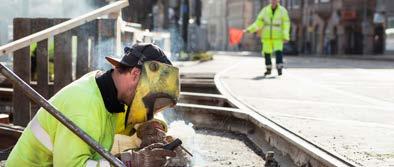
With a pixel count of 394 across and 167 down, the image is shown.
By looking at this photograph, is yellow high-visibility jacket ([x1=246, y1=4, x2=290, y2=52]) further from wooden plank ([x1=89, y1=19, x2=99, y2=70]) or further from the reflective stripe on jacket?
wooden plank ([x1=89, y1=19, x2=99, y2=70])

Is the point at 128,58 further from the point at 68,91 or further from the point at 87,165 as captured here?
the point at 87,165

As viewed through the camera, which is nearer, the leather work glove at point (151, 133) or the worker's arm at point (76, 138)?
the worker's arm at point (76, 138)

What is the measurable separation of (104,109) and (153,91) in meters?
0.27

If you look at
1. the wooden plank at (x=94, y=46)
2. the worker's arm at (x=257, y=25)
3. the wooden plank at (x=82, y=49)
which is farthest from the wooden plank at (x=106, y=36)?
the worker's arm at (x=257, y=25)

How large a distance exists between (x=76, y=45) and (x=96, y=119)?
468cm

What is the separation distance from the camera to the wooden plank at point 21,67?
7242 mm

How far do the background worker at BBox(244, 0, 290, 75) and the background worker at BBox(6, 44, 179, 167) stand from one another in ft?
38.8

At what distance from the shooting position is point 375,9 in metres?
56.1

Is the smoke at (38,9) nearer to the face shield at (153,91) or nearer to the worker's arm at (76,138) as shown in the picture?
the face shield at (153,91)

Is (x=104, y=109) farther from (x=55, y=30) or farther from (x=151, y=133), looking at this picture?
(x=55, y=30)

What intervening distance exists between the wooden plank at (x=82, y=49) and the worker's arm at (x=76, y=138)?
14.2ft

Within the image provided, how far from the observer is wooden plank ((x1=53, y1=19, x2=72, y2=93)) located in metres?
7.47

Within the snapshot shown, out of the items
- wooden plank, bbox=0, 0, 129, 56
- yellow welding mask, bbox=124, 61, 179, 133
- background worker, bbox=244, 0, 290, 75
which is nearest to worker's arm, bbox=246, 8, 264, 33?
background worker, bbox=244, 0, 290, 75

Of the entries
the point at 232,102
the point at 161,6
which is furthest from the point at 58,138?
the point at 161,6
